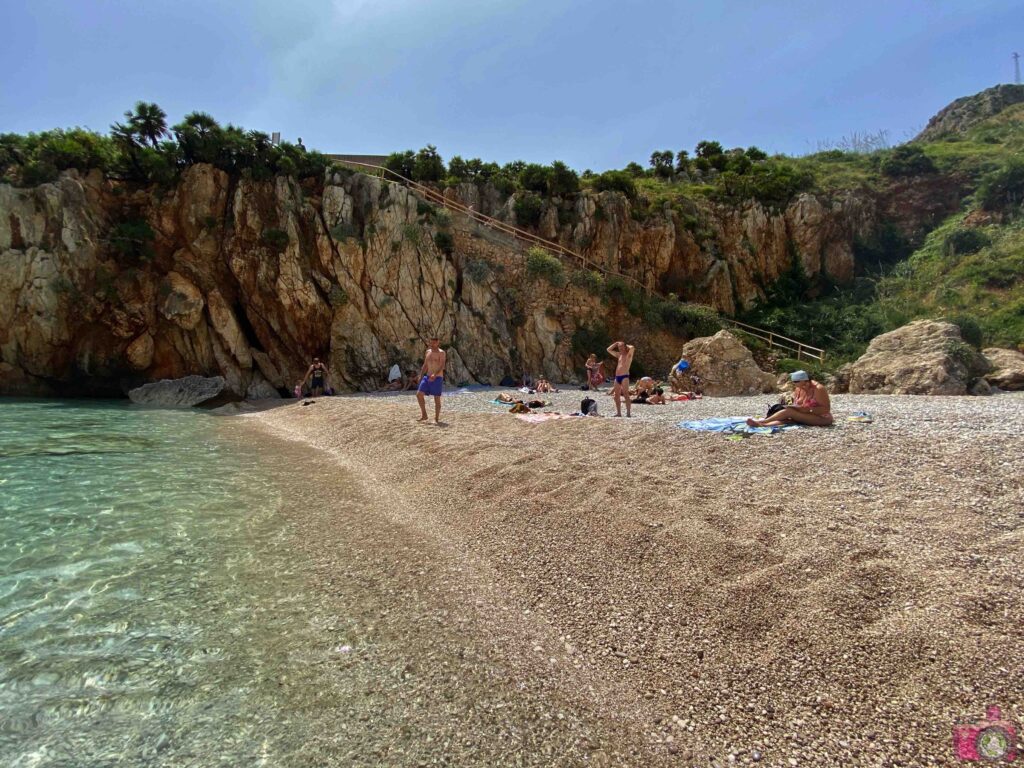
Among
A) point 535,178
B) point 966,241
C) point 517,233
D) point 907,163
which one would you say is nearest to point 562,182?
point 535,178

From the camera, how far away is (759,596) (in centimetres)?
360

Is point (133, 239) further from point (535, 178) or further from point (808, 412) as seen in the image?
point (808, 412)

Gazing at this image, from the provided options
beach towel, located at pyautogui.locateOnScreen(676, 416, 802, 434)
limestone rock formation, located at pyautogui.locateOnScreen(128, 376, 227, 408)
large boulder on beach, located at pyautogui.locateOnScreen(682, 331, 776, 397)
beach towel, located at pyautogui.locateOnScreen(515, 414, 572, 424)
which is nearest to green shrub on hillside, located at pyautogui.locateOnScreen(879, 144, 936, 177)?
large boulder on beach, located at pyautogui.locateOnScreen(682, 331, 776, 397)

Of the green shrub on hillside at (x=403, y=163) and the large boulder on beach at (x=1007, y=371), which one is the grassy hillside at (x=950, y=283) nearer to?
the large boulder on beach at (x=1007, y=371)

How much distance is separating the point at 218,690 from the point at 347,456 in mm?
7125

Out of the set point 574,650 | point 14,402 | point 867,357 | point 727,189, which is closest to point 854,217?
point 727,189

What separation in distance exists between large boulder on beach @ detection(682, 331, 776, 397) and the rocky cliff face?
24.4ft

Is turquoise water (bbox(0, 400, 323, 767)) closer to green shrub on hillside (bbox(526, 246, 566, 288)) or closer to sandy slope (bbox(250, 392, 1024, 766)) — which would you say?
sandy slope (bbox(250, 392, 1024, 766))

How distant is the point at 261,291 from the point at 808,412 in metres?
23.7

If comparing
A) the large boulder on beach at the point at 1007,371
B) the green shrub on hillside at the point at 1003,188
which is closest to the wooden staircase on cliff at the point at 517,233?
the large boulder on beach at the point at 1007,371

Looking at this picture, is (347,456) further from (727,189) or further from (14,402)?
(727,189)

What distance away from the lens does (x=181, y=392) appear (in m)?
21.1

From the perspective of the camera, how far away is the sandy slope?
263 cm

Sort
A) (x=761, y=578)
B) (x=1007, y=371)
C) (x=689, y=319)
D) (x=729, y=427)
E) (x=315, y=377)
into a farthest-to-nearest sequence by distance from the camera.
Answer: (x=689, y=319)
(x=315, y=377)
(x=1007, y=371)
(x=729, y=427)
(x=761, y=578)
